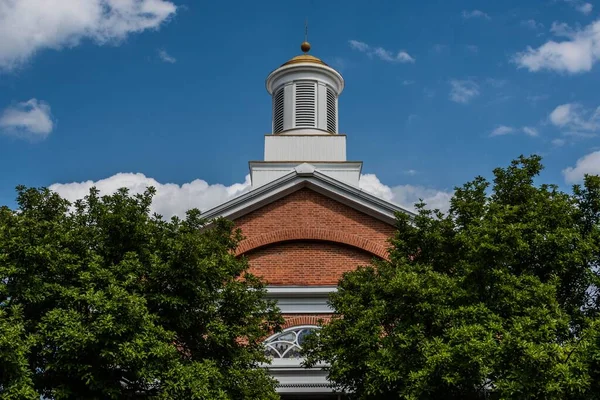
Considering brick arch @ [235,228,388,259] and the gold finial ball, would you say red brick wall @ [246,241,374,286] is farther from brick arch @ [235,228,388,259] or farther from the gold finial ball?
the gold finial ball

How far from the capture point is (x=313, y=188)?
18.1 meters

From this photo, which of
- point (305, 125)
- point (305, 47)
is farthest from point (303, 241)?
point (305, 47)

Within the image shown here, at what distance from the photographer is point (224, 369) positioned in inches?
467

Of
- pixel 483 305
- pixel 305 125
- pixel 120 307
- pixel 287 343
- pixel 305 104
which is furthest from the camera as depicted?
pixel 305 104

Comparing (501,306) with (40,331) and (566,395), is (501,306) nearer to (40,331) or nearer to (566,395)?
(566,395)

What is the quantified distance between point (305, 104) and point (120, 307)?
1258 cm

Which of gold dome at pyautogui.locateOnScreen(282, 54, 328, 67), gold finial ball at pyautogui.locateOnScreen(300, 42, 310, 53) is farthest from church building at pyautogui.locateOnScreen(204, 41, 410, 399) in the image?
gold finial ball at pyautogui.locateOnScreen(300, 42, 310, 53)

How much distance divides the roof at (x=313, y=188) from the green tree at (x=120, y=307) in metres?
4.54

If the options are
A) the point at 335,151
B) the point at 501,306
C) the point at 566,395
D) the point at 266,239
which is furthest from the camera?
the point at 335,151

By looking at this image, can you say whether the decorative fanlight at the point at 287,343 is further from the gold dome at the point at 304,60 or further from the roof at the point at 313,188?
the gold dome at the point at 304,60

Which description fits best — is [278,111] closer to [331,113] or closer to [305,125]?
[305,125]

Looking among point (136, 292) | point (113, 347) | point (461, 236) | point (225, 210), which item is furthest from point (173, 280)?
point (225, 210)

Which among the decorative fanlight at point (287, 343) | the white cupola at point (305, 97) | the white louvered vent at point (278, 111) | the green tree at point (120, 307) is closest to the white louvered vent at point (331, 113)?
the white cupola at point (305, 97)

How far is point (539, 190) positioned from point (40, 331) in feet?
29.0
